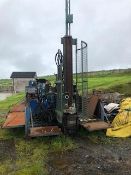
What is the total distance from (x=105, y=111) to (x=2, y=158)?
533cm

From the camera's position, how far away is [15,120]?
13.2m

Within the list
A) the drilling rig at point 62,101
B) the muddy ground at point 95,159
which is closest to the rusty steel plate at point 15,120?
the drilling rig at point 62,101

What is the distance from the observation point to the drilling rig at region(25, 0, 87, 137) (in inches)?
465

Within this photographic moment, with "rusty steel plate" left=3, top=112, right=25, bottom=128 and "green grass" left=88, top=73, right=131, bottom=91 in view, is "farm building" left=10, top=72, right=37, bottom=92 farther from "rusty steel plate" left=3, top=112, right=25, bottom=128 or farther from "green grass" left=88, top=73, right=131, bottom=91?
"rusty steel plate" left=3, top=112, right=25, bottom=128

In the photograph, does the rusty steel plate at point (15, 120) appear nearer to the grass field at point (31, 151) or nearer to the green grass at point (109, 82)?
the grass field at point (31, 151)

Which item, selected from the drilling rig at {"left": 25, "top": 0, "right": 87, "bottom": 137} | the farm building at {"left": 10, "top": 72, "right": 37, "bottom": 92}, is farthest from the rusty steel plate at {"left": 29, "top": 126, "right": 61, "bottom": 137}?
the farm building at {"left": 10, "top": 72, "right": 37, "bottom": 92}

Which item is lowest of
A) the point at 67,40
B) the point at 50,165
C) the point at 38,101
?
the point at 50,165

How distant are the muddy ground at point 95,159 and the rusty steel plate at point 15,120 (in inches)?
80.0

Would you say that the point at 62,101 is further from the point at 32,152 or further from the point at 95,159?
the point at 95,159

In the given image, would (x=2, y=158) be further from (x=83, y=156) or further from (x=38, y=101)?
(x=38, y=101)

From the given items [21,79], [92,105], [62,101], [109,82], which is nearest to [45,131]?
[62,101]

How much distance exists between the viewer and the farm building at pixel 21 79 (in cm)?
6662

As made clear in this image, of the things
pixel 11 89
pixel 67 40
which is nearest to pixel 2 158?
pixel 67 40

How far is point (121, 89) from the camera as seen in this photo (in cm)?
2569
